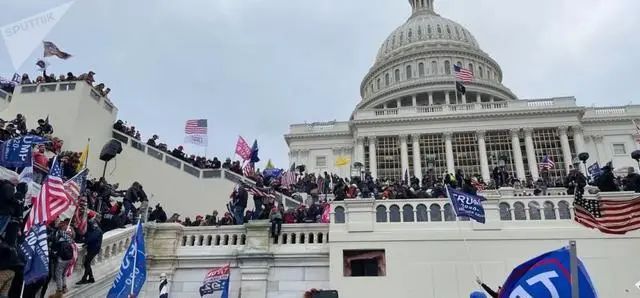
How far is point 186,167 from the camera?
84.2 feet

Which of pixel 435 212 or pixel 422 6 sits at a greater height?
pixel 422 6

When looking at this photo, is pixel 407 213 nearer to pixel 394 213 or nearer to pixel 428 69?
pixel 394 213

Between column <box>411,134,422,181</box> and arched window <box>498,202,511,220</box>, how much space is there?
123 feet

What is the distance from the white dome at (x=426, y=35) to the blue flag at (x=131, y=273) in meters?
77.9

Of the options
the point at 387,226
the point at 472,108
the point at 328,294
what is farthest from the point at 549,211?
the point at 472,108

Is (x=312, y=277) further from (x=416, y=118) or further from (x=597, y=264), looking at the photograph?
(x=416, y=118)

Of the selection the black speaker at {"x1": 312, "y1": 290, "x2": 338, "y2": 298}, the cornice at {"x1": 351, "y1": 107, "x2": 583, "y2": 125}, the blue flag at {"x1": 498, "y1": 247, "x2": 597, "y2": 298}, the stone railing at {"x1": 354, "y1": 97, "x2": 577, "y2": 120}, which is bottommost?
the black speaker at {"x1": 312, "y1": 290, "x2": 338, "y2": 298}

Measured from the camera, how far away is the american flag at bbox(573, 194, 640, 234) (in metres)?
14.1

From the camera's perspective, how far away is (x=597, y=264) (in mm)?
13773

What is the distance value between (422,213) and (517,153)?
41.2 m

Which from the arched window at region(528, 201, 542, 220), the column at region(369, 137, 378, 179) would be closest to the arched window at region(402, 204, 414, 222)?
the arched window at region(528, 201, 542, 220)

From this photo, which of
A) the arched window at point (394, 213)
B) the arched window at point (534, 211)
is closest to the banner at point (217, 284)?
the arched window at point (394, 213)

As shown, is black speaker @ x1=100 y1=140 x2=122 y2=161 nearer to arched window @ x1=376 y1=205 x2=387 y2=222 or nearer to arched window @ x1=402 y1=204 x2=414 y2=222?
arched window @ x1=376 y1=205 x2=387 y2=222

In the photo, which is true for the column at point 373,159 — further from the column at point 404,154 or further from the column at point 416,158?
the column at point 416,158
